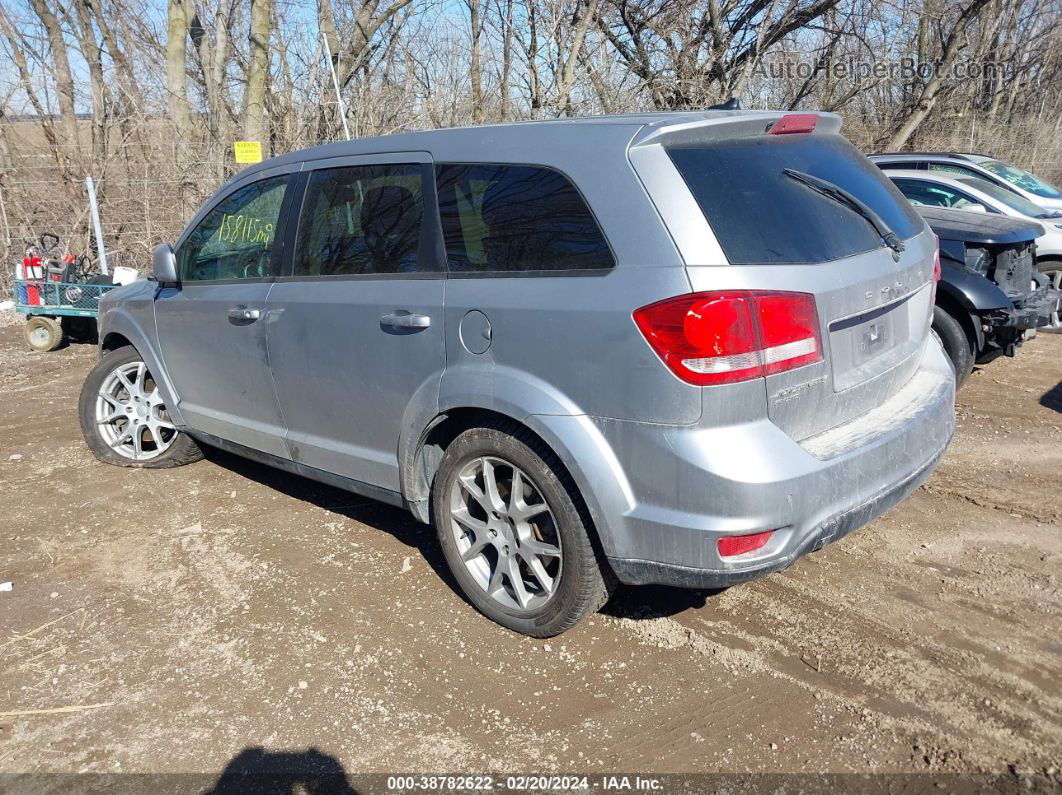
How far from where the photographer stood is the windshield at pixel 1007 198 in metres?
8.74

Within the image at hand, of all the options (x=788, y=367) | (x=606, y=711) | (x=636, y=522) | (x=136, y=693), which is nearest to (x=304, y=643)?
(x=136, y=693)

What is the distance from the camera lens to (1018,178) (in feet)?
32.7

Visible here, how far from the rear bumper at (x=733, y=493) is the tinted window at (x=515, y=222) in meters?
0.61

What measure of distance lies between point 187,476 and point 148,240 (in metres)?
7.69

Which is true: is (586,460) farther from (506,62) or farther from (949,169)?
(506,62)

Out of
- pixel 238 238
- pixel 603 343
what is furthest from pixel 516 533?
pixel 238 238

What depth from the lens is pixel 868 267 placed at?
3.04 metres

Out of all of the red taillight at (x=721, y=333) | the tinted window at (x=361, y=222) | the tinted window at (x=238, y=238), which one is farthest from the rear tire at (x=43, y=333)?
the red taillight at (x=721, y=333)

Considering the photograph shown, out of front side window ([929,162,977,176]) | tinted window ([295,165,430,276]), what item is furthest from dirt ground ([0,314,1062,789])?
front side window ([929,162,977,176])

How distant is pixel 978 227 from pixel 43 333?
8.94m

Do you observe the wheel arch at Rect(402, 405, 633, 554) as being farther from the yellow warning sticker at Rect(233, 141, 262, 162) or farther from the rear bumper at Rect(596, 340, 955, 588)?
the yellow warning sticker at Rect(233, 141, 262, 162)

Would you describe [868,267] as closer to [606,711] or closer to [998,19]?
[606,711]

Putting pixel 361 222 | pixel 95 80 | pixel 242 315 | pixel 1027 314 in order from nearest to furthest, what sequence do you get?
pixel 361 222
pixel 242 315
pixel 1027 314
pixel 95 80

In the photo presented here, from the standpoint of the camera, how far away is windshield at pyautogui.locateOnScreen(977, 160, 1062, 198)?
9727mm
